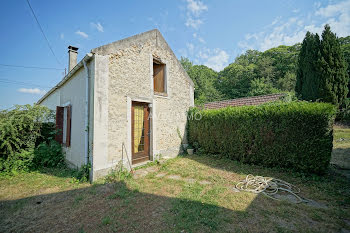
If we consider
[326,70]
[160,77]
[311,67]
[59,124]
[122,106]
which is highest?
[311,67]

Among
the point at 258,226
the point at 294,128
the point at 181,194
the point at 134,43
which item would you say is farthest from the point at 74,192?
the point at 294,128

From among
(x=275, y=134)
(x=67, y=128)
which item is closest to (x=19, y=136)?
(x=67, y=128)

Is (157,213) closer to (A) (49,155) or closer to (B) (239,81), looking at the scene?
(A) (49,155)

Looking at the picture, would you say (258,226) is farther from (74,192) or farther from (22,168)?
(22,168)

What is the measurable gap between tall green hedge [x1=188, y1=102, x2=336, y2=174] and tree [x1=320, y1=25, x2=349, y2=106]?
13.5m

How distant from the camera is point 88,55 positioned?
4.68 meters

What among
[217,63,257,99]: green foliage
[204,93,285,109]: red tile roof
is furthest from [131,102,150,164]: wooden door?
[217,63,257,99]: green foliage

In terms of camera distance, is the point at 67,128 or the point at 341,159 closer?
the point at 67,128

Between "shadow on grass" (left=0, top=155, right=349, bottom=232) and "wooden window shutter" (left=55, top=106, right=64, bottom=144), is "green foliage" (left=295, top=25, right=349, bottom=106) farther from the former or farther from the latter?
"wooden window shutter" (left=55, top=106, right=64, bottom=144)

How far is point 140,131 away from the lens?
6.27m

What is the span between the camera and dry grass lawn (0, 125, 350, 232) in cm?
265

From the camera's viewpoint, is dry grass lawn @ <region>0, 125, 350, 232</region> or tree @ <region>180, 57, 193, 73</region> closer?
dry grass lawn @ <region>0, 125, 350, 232</region>

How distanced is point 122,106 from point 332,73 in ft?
64.7

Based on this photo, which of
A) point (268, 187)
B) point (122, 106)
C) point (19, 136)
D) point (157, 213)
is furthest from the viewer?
point (19, 136)
